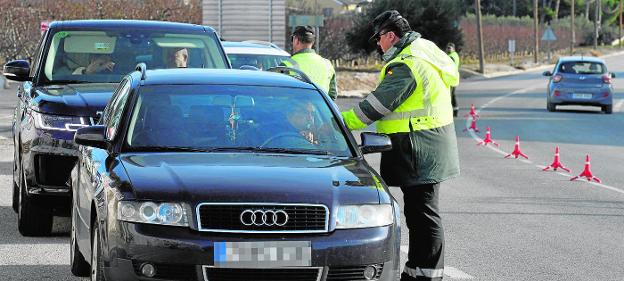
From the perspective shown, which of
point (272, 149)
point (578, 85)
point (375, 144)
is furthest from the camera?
point (578, 85)

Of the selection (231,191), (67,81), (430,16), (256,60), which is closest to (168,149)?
(231,191)

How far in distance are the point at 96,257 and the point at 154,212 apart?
66 cm

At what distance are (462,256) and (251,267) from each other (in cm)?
403

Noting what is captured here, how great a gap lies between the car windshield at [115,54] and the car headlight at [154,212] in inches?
197

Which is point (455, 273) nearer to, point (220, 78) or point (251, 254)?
point (220, 78)

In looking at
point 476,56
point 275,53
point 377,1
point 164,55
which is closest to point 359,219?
point 164,55

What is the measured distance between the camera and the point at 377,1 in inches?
2859

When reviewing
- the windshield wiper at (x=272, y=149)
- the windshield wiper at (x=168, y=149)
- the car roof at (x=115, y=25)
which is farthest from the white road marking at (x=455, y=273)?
the car roof at (x=115, y=25)

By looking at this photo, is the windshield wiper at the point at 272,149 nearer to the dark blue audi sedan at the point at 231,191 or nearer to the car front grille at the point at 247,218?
the dark blue audi sedan at the point at 231,191

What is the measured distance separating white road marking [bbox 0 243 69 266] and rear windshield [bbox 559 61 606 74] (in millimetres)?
29104

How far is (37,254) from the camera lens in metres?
10.0

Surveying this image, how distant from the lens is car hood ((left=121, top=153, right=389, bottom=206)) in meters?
6.86

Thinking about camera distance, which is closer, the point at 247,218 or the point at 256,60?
the point at 247,218

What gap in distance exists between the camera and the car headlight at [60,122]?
1054 centimetres
